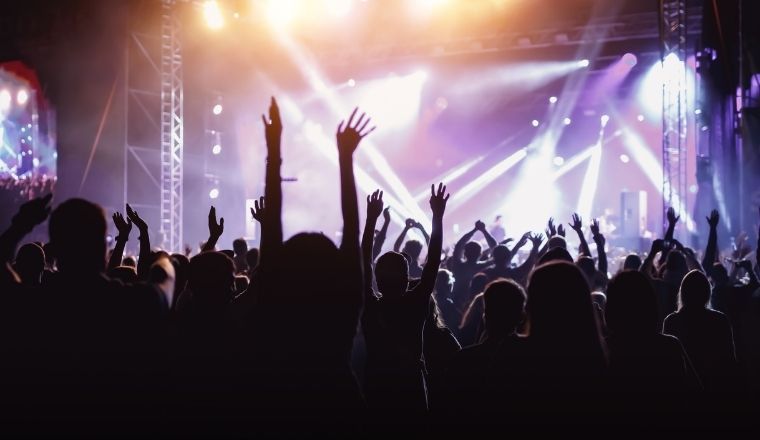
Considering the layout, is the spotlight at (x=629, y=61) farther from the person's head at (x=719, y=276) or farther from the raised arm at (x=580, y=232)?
the person's head at (x=719, y=276)

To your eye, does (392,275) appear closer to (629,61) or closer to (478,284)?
(478,284)

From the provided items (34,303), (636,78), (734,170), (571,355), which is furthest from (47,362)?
(636,78)

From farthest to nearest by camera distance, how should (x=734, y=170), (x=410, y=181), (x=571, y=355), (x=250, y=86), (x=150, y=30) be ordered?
(x=410, y=181), (x=250, y=86), (x=150, y=30), (x=734, y=170), (x=571, y=355)

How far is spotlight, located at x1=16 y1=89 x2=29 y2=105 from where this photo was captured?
16031 mm

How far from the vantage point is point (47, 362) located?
2129 mm

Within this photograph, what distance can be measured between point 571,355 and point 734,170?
10712 mm

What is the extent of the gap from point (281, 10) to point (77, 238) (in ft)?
47.2

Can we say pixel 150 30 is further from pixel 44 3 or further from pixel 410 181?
pixel 410 181

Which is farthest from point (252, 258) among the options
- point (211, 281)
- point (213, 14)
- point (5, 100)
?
point (5, 100)

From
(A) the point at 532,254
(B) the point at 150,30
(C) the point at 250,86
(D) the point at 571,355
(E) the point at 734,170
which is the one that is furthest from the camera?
(C) the point at 250,86

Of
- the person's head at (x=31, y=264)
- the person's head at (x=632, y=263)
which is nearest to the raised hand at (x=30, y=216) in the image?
the person's head at (x=31, y=264)

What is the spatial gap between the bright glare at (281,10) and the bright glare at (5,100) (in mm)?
6154

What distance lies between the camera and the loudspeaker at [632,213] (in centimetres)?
1989

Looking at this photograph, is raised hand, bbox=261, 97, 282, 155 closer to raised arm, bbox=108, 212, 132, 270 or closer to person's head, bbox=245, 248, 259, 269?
raised arm, bbox=108, 212, 132, 270
